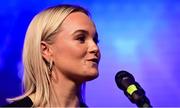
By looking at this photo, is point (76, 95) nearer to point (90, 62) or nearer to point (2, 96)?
point (90, 62)

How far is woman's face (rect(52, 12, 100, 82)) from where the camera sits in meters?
1.08

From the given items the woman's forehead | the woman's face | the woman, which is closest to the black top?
the woman

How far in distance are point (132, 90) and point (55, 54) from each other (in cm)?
35

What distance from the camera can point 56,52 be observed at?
1.14 metres

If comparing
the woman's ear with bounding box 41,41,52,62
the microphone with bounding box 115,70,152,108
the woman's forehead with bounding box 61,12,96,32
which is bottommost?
the microphone with bounding box 115,70,152,108

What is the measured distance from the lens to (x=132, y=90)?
869 mm

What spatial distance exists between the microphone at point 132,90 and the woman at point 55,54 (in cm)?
21

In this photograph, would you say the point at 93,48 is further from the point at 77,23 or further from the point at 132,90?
the point at 132,90

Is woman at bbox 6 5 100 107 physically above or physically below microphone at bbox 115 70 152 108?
above

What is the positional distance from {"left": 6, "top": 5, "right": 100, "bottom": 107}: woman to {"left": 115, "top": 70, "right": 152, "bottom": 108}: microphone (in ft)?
0.69

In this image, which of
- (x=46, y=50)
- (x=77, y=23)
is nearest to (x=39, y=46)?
(x=46, y=50)

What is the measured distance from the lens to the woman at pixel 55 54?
3.69 feet

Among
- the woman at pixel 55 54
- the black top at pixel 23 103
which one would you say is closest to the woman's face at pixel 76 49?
the woman at pixel 55 54

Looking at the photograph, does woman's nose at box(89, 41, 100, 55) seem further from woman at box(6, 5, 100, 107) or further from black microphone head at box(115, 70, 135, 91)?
black microphone head at box(115, 70, 135, 91)
